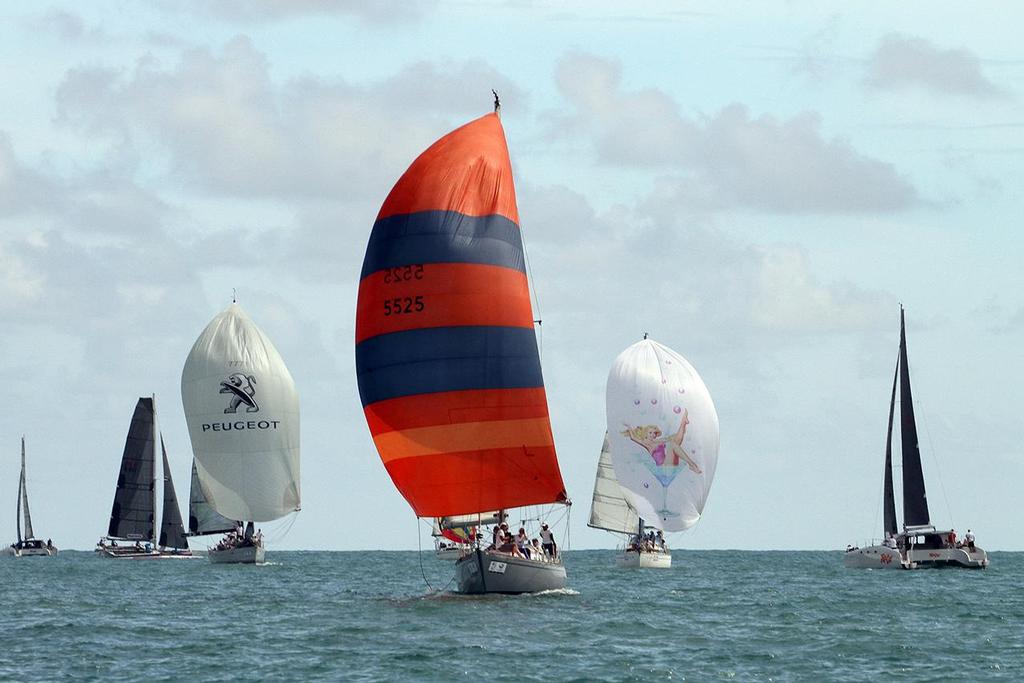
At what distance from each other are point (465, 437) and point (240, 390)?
40556 mm

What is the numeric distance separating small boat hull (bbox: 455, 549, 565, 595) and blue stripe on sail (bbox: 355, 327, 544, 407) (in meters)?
4.53

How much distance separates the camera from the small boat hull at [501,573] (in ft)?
154

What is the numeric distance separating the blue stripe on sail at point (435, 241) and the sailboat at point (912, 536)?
4422 cm

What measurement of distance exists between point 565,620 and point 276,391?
45.0 metres

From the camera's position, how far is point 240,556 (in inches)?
3728

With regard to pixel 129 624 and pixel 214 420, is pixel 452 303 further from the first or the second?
pixel 214 420

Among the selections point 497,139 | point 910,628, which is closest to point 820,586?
point 910,628

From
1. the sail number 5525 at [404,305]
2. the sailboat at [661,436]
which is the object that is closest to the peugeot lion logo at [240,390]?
the sailboat at [661,436]

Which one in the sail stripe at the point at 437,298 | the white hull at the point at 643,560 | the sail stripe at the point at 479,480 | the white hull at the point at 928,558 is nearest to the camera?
the sail stripe at the point at 437,298

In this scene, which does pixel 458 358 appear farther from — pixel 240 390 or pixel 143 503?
pixel 143 503

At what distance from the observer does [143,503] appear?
10956 centimetres

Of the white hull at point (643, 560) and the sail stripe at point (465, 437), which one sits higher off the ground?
the sail stripe at point (465, 437)

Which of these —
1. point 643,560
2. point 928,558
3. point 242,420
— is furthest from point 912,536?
point 242,420

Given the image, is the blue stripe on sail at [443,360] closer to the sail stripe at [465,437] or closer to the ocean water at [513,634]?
the sail stripe at [465,437]
